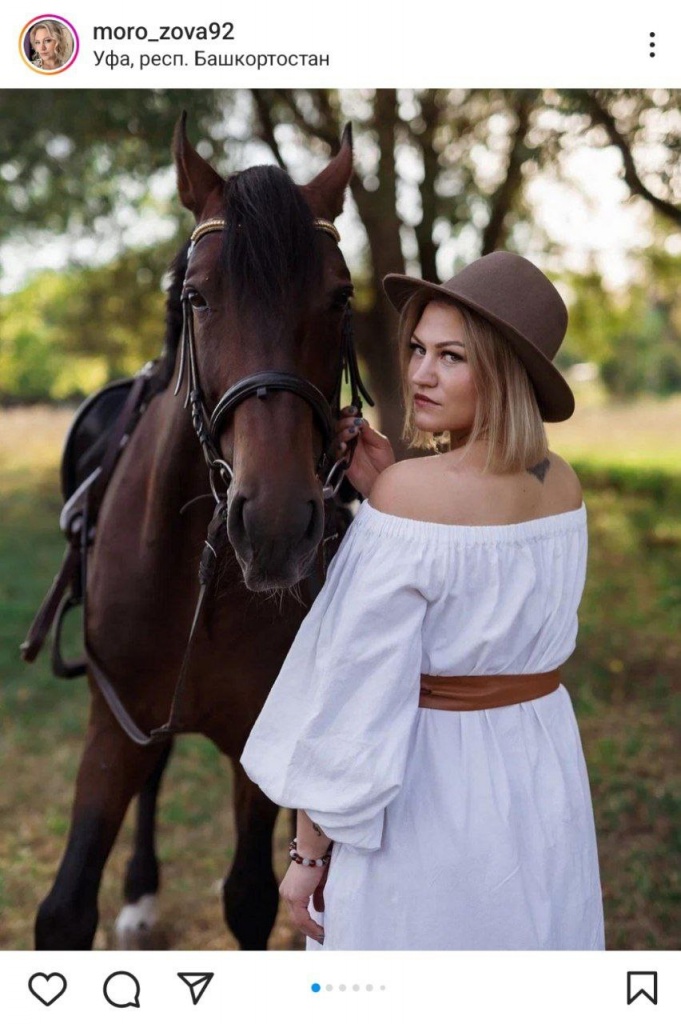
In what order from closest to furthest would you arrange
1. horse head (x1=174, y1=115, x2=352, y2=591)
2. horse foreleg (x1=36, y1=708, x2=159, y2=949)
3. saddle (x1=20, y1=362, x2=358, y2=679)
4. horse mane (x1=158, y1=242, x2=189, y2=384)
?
horse head (x1=174, y1=115, x2=352, y2=591) < horse mane (x1=158, y1=242, x2=189, y2=384) < horse foreleg (x1=36, y1=708, x2=159, y2=949) < saddle (x1=20, y1=362, x2=358, y2=679)

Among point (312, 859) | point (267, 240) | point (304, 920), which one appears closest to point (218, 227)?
point (267, 240)

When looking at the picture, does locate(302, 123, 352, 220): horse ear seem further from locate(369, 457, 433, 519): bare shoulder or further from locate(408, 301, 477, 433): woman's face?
locate(369, 457, 433, 519): bare shoulder

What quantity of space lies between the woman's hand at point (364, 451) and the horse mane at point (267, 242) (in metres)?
0.28

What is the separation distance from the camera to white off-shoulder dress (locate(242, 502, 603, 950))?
60.7 inches

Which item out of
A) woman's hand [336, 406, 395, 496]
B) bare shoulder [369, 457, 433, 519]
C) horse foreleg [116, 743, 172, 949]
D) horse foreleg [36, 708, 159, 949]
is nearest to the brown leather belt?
bare shoulder [369, 457, 433, 519]

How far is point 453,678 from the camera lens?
1.63 meters

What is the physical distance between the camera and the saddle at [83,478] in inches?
107

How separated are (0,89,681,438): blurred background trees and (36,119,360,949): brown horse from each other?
107cm

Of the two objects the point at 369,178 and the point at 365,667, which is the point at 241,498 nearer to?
the point at 365,667

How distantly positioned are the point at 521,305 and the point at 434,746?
2.55 feet
